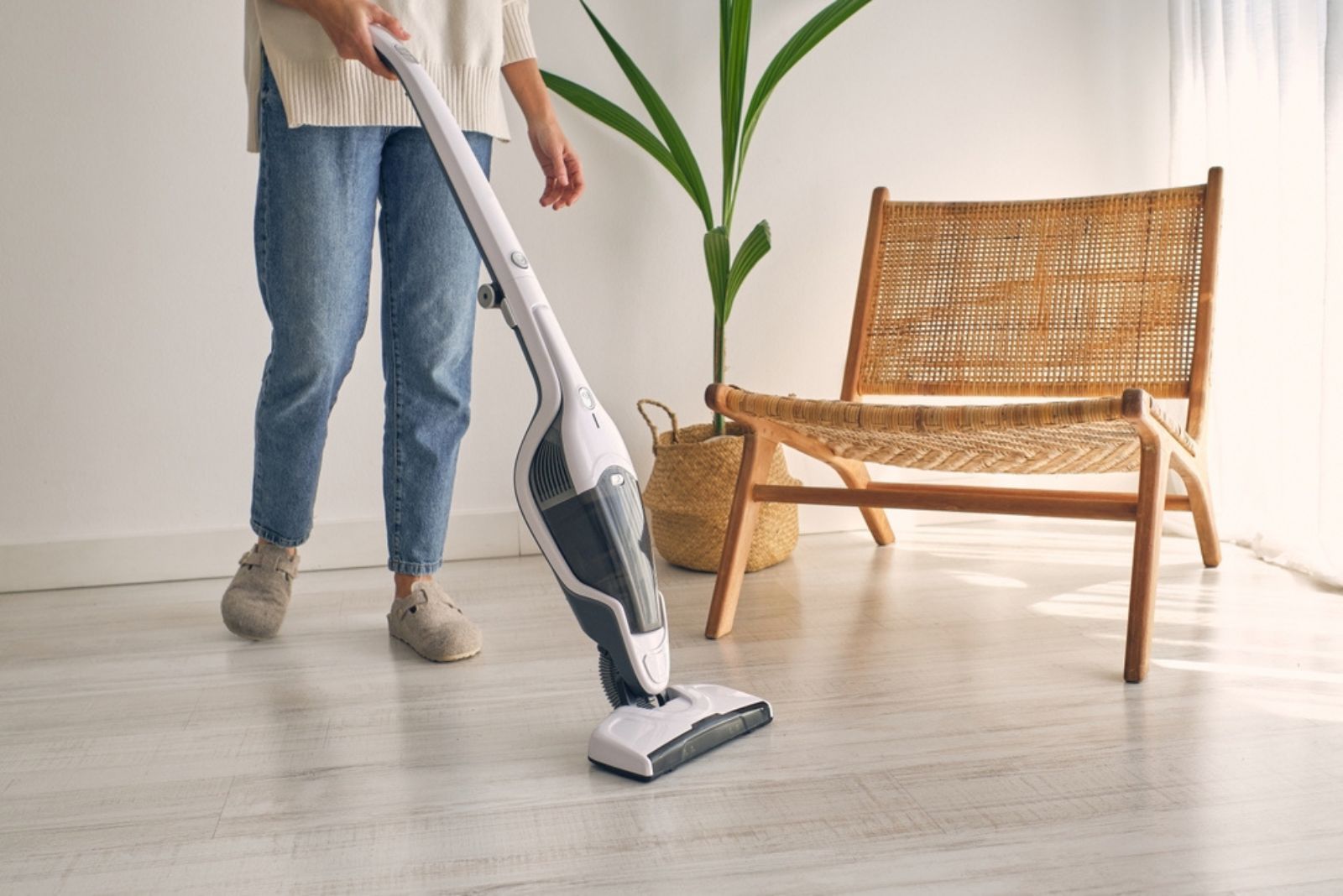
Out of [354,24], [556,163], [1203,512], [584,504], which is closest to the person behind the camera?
[584,504]

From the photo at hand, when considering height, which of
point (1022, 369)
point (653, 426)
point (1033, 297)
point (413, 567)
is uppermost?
point (1033, 297)

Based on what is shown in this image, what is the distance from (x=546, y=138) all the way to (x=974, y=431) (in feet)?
2.10

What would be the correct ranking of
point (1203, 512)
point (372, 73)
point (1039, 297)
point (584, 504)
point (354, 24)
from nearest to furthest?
point (584, 504), point (354, 24), point (372, 73), point (1203, 512), point (1039, 297)

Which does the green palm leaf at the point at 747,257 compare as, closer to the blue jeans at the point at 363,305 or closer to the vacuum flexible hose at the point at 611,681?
the blue jeans at the point at 363,305

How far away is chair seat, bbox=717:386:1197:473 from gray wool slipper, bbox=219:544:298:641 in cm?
65

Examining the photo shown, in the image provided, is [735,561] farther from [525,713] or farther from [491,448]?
[491,448]

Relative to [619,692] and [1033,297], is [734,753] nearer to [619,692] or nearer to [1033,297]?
[619,692]

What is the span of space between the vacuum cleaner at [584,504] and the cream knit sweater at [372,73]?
23 cm

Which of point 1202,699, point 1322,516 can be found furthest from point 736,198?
point 1202,699

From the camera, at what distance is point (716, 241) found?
6.30 feet

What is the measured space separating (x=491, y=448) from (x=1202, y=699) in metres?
1.28

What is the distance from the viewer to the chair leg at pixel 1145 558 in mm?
1384

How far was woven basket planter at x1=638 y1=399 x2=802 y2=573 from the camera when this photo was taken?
1.96 m

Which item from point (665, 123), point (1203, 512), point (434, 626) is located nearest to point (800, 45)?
point (665, 123)
